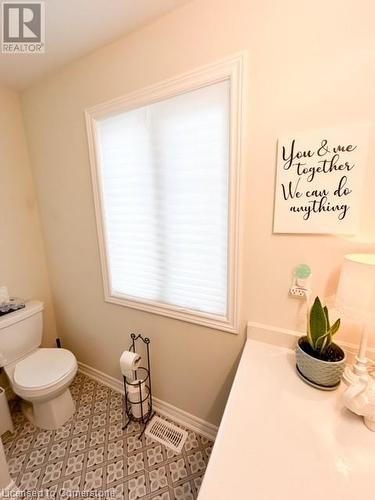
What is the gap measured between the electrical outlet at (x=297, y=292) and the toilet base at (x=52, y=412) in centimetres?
168

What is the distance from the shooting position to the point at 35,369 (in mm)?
1492

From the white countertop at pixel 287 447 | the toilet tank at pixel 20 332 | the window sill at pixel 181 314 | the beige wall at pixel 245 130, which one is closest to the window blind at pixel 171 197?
the window sill at pixel 181 314

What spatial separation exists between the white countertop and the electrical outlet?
0.35m

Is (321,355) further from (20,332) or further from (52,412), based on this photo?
(20,332)

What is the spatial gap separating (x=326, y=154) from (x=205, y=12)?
0.84 m

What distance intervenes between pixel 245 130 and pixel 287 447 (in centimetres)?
119

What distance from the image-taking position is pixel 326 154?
891 millimetres

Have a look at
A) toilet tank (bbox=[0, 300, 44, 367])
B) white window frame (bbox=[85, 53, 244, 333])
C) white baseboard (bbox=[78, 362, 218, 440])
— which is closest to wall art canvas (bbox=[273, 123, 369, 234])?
white window frame (bbox=[85, 53, 244, 333])

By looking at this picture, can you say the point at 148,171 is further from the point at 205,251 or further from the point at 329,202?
the point at 329,202

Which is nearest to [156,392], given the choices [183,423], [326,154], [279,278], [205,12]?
[183,423]

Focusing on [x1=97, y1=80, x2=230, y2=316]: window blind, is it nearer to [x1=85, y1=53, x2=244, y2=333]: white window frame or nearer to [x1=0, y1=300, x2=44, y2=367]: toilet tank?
[x1=85, y1=53, x2=244, y2=333]: white window frame

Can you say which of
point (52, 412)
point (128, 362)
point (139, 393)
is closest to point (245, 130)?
point (128, 362)

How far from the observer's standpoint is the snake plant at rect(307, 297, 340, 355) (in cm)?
88

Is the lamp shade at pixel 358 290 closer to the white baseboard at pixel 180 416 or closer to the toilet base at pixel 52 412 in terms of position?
the white baseboard at pixel 180 416
